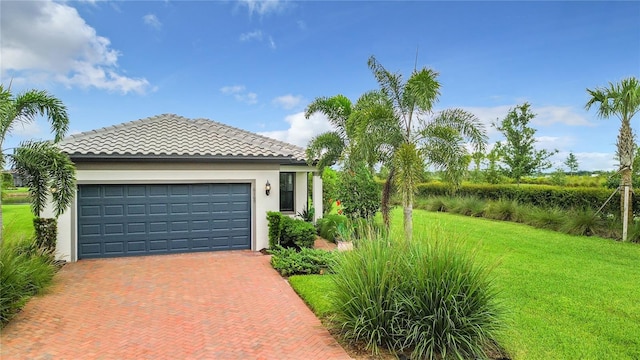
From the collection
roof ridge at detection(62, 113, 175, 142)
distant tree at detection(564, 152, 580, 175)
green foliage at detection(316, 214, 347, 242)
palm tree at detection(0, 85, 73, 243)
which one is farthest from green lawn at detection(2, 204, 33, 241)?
distant tree at detection(564, 152, 580, 175)

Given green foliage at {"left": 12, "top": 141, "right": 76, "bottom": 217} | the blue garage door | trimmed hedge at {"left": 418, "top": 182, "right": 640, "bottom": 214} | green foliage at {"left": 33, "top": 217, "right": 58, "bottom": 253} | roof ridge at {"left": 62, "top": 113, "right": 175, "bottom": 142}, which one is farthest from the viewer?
trimmed hedge at {"left": 418, "top": 182, "right": 640, "bottom": 214}

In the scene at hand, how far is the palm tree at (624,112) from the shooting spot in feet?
49.3

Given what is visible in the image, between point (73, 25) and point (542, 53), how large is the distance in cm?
1759

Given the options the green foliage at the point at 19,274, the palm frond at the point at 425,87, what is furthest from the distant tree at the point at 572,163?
the green foliage at the point at 19,274

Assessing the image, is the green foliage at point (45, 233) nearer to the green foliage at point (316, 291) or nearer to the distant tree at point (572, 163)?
the green foliage at point (316, 291)

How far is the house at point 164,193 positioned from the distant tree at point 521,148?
1777cm

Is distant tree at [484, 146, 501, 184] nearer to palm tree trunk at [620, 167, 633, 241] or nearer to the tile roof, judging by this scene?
palm tree trunk at [620, 167, 633, 241]

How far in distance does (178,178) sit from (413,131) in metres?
7.60

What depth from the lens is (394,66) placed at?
11.6 m

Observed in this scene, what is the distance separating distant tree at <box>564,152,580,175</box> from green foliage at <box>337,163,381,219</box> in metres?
22.0

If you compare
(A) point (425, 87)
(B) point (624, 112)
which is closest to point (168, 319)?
(A) point (425, 87)

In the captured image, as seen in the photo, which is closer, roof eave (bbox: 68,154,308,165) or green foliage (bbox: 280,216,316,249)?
roof eave (bbox: 68,154,308,165)

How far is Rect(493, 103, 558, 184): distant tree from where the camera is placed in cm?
2423

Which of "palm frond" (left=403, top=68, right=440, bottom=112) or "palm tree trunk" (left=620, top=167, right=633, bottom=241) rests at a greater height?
"palm frond" (left=403, top=68, right=440, bottom=112)
